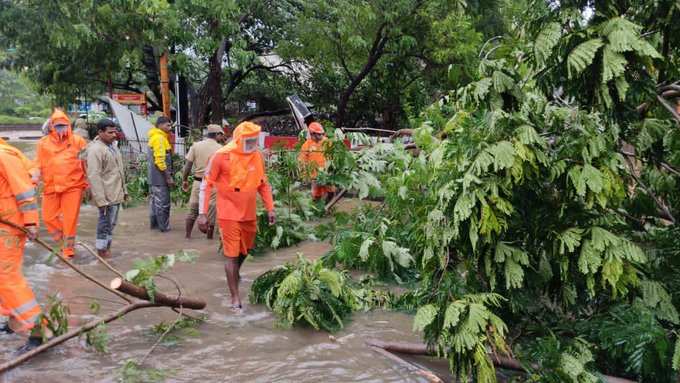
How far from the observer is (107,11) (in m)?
13.2

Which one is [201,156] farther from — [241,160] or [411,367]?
[411,367]

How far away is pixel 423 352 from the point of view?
5012mm

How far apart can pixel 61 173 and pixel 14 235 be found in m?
2.74

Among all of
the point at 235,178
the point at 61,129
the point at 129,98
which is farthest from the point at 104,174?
the point at 129,98

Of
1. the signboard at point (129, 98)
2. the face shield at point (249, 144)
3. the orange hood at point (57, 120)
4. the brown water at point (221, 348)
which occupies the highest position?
the signboard at point (129, 98)

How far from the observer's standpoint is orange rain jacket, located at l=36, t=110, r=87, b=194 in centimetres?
758

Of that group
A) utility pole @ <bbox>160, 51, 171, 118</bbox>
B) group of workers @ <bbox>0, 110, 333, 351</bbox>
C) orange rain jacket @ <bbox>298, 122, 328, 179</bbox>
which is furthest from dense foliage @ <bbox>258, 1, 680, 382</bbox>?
utility pole @ <bbox>160, 51, 171, 118</bbox>

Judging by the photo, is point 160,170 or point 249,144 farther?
point 160,170

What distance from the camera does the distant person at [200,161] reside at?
9.37 meters

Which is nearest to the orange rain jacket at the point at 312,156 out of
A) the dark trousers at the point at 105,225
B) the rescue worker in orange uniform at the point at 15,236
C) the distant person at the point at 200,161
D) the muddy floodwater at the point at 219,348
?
the distant person at the point at 200,161

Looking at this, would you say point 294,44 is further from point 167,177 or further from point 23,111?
point 23,111

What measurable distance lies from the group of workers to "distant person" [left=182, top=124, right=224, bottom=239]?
0.05 feet

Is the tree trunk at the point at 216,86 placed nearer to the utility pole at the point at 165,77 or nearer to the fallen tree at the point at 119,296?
the utility pole at the point at 165,77

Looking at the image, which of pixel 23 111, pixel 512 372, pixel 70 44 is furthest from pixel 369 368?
pixel 23 111
